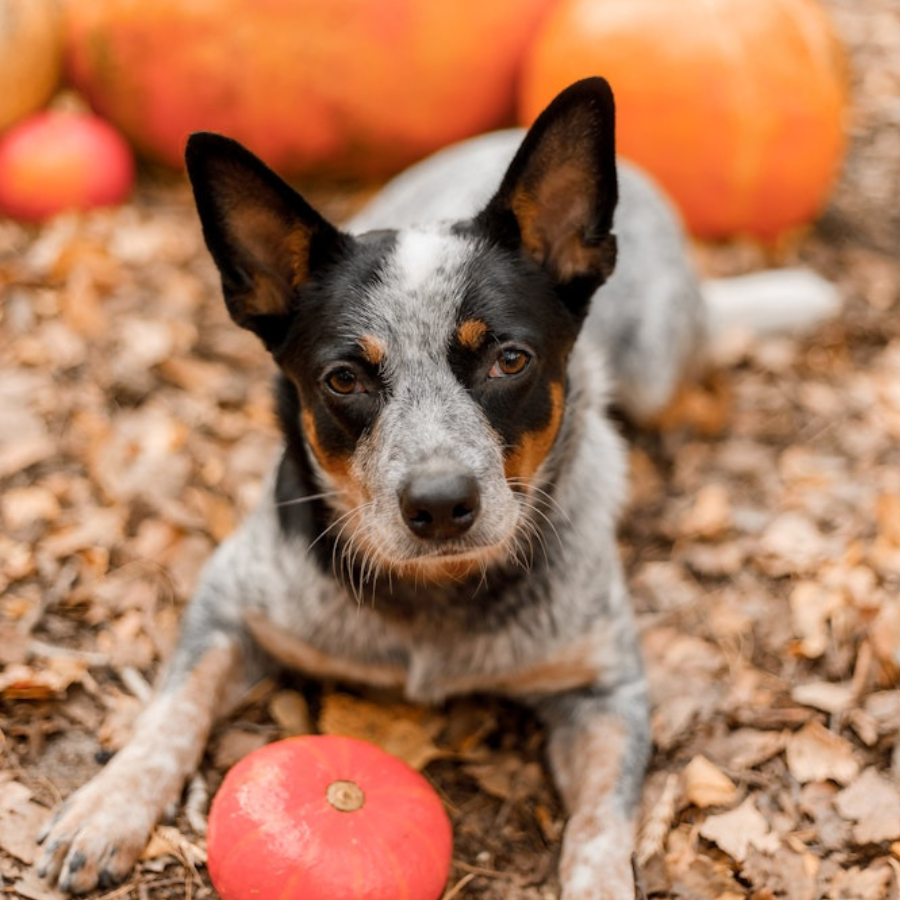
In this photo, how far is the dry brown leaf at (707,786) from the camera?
2699 mm

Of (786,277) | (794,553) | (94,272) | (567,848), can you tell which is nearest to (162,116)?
(94,272)

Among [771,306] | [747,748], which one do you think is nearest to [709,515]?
[747,748]

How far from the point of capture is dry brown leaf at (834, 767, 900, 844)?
2.58m

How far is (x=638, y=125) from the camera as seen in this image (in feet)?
15.2

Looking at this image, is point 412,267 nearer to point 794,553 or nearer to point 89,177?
point 794,553

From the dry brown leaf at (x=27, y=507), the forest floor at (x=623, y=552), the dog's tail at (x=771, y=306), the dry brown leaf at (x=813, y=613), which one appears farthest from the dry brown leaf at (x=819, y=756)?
the dry brown leaf at (x=27, y=507)

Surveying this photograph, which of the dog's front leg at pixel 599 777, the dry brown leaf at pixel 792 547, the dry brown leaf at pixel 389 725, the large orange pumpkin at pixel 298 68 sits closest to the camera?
the dog's front leg at pixel 599 777

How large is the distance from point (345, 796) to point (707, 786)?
93cm

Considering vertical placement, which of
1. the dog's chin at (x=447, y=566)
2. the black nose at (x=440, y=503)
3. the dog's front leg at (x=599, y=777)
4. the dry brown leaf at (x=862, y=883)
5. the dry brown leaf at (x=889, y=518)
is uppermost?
the black nose at (x=440, y=503)

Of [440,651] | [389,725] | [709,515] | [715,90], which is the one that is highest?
[715,90]

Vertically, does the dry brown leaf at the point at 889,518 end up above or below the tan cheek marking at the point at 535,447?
below

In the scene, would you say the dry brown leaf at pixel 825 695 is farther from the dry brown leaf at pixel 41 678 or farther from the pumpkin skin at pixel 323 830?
the dry brown leaf at pixel 41 678

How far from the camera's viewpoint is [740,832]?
103 inches

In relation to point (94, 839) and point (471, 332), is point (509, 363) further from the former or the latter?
point (94, 839)
